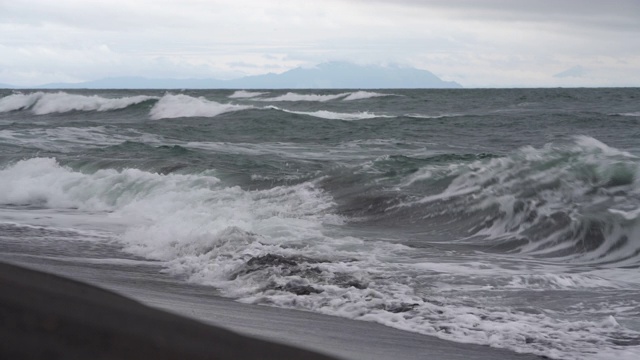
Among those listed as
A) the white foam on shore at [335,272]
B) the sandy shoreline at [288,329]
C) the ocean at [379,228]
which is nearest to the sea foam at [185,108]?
the ocean at [379,228]

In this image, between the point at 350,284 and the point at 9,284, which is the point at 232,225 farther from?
the point at 9,284

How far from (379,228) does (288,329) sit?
5553 mm

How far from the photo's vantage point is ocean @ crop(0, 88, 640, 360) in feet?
18.8

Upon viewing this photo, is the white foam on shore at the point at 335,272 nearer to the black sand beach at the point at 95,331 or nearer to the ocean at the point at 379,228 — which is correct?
the ocean at the point at 379,228

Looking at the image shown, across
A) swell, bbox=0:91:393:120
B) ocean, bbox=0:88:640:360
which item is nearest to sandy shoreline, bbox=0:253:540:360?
ocean, bbox=0:88:640:360

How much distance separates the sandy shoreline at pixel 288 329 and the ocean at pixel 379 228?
181 mm

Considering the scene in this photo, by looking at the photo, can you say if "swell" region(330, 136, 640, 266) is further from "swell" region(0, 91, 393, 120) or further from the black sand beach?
"swell" region(0, 91, 393, 120)

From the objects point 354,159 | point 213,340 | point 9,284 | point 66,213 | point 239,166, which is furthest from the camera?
point 354,159

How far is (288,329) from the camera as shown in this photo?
15.8 feet

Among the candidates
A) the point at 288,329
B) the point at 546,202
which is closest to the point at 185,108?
the point at 546,202

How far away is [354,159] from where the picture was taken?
17.2 meters

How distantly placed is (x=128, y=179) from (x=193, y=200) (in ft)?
7.89

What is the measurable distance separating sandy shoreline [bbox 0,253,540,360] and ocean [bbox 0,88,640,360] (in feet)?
0.59

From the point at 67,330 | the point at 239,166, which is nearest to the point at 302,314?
the point at 67,330
